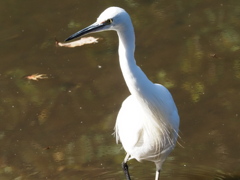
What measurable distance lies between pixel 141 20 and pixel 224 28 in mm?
920

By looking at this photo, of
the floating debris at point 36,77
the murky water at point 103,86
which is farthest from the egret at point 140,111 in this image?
the floating debris at point 36,77

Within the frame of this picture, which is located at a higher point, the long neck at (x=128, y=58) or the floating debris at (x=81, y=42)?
the long neck at (x=128, y=58)

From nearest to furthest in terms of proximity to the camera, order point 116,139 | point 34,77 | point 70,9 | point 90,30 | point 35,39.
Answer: point 90,30 → point 116,139 → point 34,77 → point 35,39 → point 70,9

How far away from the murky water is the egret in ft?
1.65

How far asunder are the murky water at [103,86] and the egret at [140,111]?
50cm

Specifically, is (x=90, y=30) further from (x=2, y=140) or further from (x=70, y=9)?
(x=70, y=9)

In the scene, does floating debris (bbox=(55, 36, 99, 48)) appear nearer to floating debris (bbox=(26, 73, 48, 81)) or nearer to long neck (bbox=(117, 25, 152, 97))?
floating debris (bbox=(26, 73, 48, 81))

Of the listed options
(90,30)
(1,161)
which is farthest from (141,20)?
(90,30)

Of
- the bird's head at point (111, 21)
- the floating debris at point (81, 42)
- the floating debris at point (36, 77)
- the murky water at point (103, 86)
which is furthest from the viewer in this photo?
the floating debris at point (81, 42)

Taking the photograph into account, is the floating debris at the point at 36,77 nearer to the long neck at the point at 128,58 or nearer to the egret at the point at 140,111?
the egret at the point at 140,111

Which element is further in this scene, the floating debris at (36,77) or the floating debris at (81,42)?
the floating debris at (81,42)

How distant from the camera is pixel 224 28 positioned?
644cm

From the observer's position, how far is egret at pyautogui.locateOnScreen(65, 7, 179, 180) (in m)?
3.73

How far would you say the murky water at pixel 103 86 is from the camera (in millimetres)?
5000
